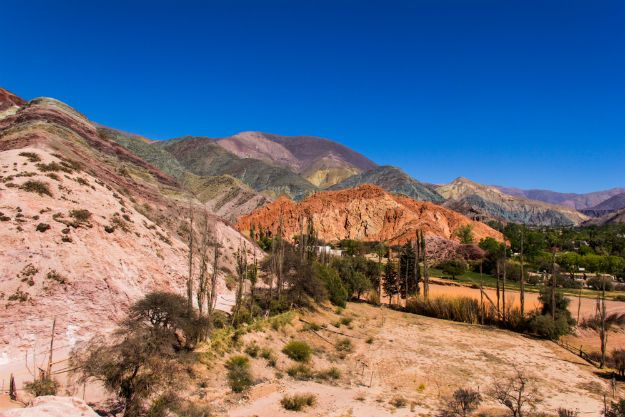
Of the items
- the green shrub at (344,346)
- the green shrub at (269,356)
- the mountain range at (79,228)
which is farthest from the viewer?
the green shrub at (344,346)

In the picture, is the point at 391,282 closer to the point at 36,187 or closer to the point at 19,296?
the point at 36,187

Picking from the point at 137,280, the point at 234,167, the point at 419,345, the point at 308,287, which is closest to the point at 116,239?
the point at 137,280

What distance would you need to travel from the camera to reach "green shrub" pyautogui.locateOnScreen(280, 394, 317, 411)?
15289mm

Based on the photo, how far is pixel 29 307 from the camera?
19547 millimetres

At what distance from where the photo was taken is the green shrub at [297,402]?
1529 centimetres

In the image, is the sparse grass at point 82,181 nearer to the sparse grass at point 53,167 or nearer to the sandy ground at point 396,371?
the sparse grass at point 53,167

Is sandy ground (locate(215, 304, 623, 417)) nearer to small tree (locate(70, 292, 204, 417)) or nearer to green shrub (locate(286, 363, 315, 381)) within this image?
green shrub (locate(286, 363, 315, 381))

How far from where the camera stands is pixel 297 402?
1540 centimetres

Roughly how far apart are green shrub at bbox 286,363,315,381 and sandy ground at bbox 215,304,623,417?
20.6 inches

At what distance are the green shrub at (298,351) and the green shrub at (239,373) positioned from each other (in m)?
3.22

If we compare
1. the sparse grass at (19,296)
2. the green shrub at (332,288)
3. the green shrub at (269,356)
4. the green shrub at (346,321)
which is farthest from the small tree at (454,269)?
the sparse grass at (19,296)

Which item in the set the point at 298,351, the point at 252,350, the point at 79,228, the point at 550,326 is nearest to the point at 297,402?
the point at 252,350

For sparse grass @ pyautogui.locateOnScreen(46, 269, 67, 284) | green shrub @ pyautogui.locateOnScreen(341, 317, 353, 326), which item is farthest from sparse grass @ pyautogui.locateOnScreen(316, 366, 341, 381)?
sparse grass @ pyautogui.locateOnScreen(46, 269, 67, 284)

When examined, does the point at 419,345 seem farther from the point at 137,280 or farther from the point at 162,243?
the point at 162,243
